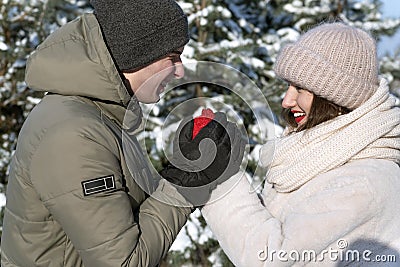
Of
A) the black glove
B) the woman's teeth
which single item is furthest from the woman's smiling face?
the black glove

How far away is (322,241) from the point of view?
1485 millimetres

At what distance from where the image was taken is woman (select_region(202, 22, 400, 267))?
1.50 metres

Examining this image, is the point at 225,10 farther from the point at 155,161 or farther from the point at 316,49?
the point at 316,49

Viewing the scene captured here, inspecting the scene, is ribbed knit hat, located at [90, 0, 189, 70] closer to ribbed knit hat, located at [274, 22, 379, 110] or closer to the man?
the man

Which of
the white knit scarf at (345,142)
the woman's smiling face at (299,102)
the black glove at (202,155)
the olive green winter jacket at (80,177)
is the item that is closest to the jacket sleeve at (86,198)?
the olive green winter jacket at (80,177)

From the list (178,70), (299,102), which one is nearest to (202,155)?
(178,70)

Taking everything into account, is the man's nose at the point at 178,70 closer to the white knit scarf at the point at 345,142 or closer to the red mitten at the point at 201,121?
the red mitten at the point at 201,121

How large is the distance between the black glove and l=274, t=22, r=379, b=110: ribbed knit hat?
1.00ft

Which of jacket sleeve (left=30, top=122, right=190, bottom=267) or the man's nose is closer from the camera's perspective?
jacket sleeve (left=30, top=122, right=190, bottom=267)

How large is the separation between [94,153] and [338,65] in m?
0.83

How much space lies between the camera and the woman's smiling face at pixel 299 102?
1.75 meters

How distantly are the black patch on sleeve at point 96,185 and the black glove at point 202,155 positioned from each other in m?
0.24

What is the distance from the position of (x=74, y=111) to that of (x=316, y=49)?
0.82m

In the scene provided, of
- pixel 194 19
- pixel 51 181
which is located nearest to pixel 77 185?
pixel 51 181
